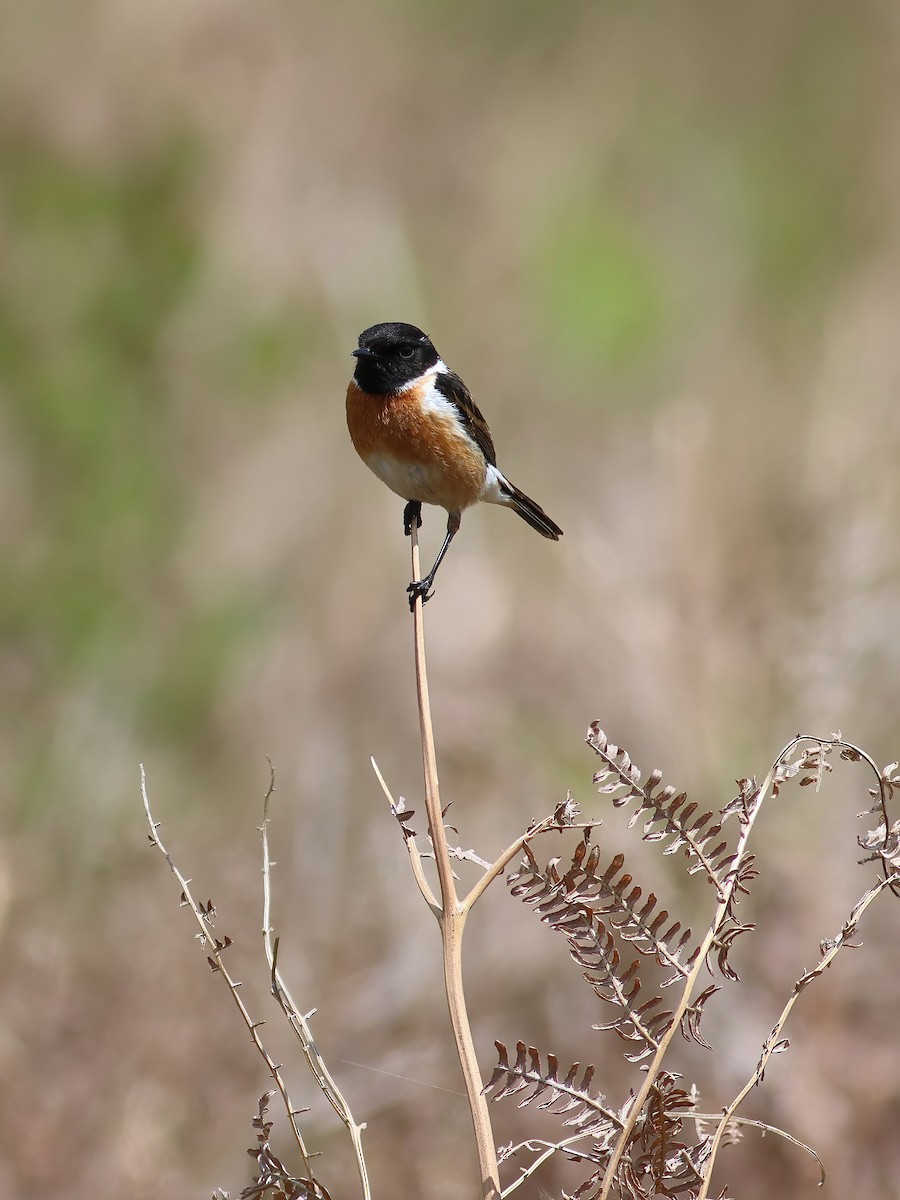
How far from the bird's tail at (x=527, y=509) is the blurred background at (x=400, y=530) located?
0.61 metres

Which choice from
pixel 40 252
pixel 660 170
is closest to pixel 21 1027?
pixel 40 252

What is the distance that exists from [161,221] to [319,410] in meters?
1.79

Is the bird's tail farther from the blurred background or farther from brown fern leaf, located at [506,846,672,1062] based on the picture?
brown fern leaf, located at [506,846,672,1062]

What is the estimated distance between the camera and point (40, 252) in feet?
19.2

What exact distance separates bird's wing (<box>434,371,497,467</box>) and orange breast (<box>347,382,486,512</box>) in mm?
51

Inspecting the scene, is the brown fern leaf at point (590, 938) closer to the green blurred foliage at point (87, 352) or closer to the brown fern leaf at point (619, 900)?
the brown fern leaf at point (619, 900)

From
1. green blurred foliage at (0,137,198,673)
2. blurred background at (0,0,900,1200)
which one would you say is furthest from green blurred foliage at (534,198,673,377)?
green blurred foliage at (0,137,198,673)

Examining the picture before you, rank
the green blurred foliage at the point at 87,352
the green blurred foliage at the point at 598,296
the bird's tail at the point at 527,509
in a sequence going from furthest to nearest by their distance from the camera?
the green blurred foliage at the point at 598,296, the green blurred foliage at the point at 87,352, the bird's tail at the point at 527,509

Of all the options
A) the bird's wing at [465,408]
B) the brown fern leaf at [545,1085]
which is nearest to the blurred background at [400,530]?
the bird's wing at [465,408]

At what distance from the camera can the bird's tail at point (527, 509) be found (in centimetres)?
422

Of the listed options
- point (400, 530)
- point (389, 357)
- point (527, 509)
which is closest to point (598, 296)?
point (400, 530)

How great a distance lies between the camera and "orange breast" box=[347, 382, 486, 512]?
12.3ft

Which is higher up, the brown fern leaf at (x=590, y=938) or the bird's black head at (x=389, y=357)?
the bird's black head at (x=389, y=357)

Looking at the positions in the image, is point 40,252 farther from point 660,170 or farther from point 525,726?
point 660,170
